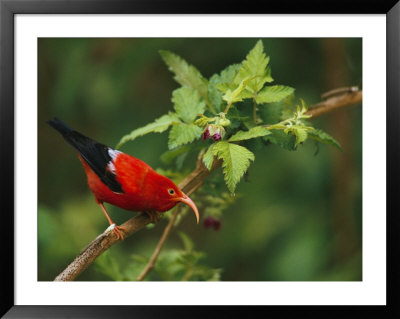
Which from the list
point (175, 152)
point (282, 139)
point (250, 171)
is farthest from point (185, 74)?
point (250, 171)

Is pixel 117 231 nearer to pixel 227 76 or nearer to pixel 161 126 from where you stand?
pixel 161 126

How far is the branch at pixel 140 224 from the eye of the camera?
1832 mm

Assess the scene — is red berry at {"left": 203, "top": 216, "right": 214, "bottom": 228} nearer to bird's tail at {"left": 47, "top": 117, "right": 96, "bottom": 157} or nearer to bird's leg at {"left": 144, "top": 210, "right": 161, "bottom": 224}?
bird's leg at {"left": 144, "top": 210, "right": 161, "bottom": 224}

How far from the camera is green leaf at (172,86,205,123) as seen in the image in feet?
6.43

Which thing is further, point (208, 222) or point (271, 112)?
point (208, 222)

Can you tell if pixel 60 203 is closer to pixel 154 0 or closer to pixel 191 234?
pixel 191 234

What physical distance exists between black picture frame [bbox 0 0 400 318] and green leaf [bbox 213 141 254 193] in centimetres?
51

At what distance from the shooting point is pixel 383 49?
81.5 inches

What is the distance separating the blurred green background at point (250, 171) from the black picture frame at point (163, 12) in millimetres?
321

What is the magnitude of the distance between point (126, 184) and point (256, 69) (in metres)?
0.55

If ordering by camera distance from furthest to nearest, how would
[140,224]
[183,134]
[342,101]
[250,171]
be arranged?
1. [250,171]
2. [342,101]
3. [140,224]
4. [183,134]

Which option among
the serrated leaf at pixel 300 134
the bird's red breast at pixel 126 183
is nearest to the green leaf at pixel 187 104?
the bird's red breast at pixel 126 183

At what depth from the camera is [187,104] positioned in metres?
1.98

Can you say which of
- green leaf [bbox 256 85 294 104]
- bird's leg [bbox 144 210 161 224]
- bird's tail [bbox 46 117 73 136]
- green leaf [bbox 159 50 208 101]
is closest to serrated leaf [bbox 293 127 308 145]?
green leaf [bbox 256 85 294 104]
